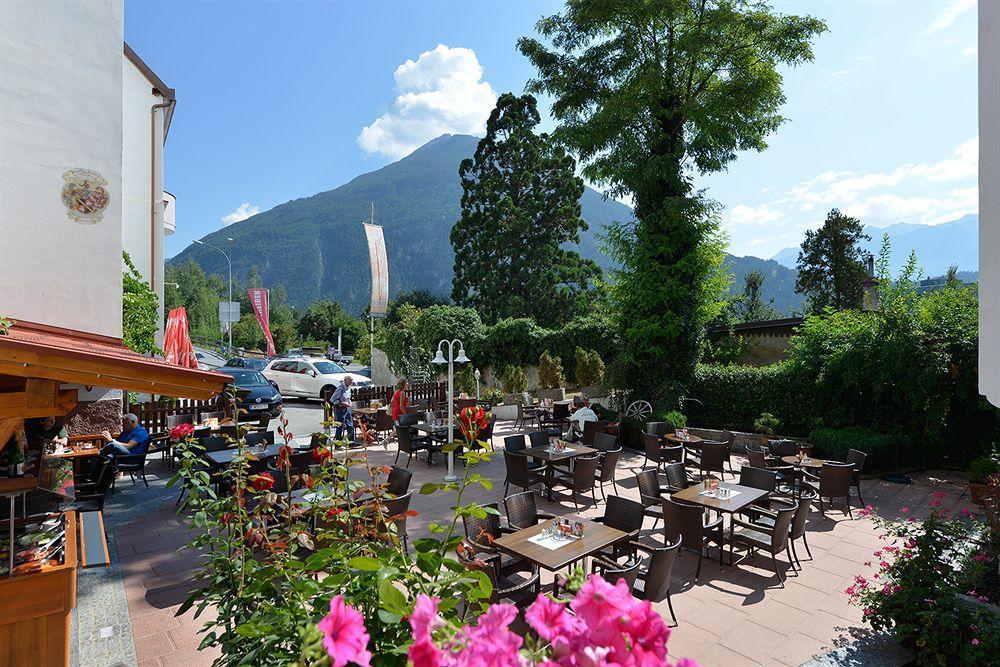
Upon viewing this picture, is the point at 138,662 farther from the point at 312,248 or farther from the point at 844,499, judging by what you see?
the point at 312,248

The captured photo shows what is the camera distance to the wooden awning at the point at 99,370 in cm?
255

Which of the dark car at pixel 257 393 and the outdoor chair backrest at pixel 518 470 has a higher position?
the dark car at pixel 257 393

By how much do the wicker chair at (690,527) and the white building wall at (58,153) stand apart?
6910mm

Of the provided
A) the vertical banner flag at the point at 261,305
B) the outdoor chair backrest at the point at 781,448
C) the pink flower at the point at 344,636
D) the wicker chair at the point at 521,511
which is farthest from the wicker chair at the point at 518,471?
the vertical banner flag at the point at 261,305

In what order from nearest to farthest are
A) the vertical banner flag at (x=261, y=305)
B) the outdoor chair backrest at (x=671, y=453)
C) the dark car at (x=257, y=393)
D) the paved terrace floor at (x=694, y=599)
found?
the paved terrace floor at (x=694, y=599) < the outdoor chair backrest at (x=671, y=453) < the dark car at (x=257, y=393) < the vertical banner flag at (x=261, y=305)

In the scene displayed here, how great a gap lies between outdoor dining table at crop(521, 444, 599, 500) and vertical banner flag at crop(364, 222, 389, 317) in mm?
15234

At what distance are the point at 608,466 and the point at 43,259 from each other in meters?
7.78

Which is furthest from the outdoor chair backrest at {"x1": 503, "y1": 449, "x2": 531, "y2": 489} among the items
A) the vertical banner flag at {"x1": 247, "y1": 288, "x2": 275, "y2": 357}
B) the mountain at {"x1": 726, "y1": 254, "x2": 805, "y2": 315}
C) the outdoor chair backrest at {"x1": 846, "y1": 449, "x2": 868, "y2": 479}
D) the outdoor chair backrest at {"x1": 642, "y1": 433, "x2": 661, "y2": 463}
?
the mountain at {"x1": 726, "y1": 254, "x2": 805, "y2": 315}

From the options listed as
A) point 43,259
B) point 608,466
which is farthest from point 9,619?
point 608,466

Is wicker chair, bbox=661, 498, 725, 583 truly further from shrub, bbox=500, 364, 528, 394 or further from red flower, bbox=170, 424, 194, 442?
shrub, bbox=500, 364, 528, 394

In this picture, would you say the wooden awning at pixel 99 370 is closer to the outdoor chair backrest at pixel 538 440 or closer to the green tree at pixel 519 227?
the outdoor chair backrest at pixel 538 440

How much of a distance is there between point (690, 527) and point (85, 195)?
785 centimetres

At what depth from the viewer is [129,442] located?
811 centimetres

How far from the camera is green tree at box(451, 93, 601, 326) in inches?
1406
